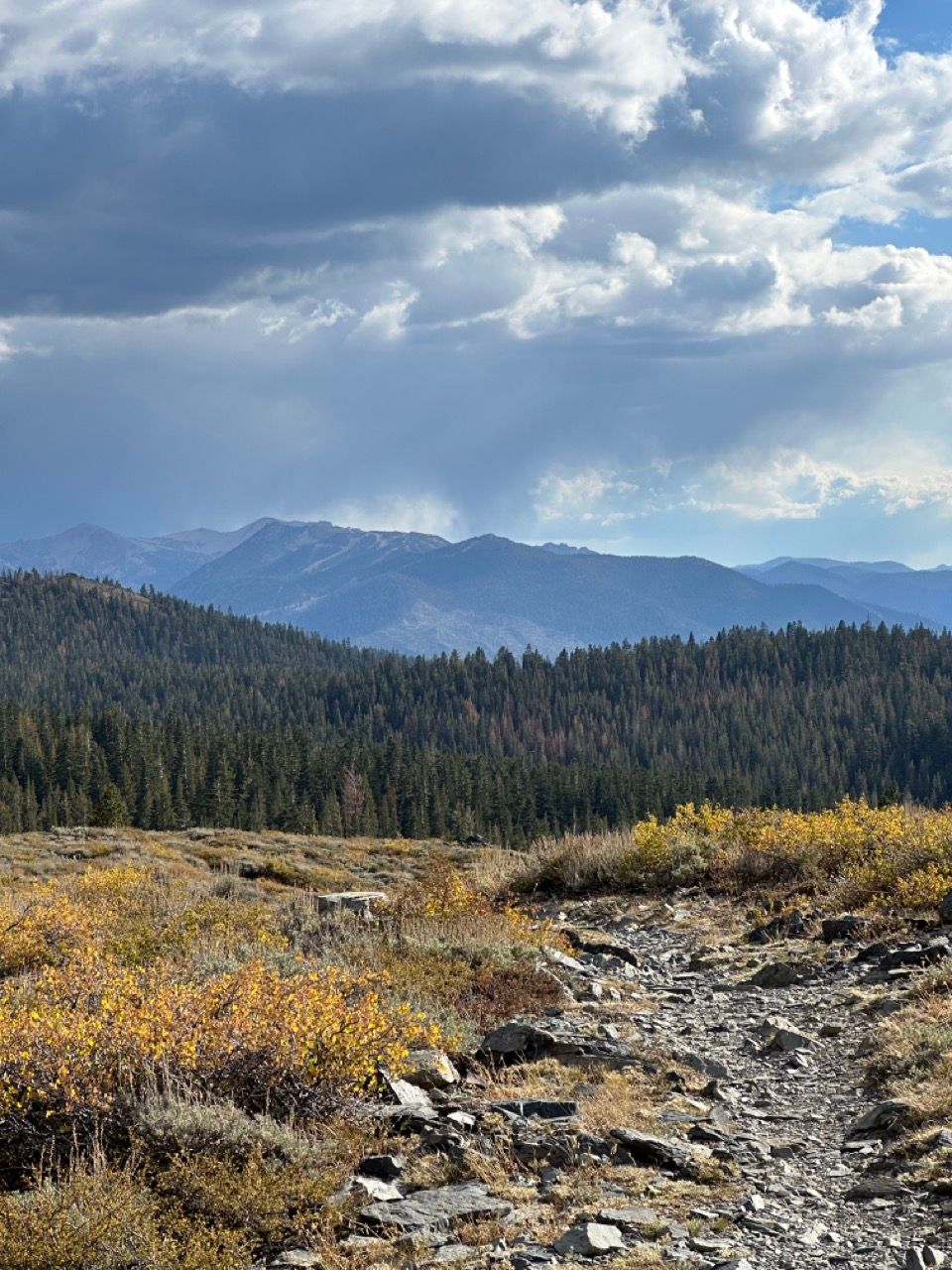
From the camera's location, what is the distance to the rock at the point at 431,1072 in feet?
33.7

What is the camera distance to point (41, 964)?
14.4 metres

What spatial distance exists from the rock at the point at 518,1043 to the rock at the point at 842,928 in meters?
7.55

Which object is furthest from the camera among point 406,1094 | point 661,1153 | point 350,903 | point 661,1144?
point 350,903

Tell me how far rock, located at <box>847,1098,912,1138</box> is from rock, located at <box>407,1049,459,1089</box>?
12.2 ft

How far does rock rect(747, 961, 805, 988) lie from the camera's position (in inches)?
611

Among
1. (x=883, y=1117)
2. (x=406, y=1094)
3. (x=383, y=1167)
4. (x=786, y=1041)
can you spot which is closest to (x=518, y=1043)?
(x=406, y=1094)

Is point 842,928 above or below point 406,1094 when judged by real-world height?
below

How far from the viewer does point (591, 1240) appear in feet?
22.3

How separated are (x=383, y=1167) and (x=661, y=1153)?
2244 mm

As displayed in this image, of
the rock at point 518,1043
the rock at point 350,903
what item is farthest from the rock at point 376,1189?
the rock at point 350,903

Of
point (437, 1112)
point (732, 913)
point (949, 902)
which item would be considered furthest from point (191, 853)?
point (437, 1112)

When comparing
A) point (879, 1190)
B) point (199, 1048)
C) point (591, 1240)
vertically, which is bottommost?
point (879, 1190)

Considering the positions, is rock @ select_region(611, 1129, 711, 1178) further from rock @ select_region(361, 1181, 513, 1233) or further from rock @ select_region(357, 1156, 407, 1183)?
rock @ select_region(357, 1156, 407, 1183)

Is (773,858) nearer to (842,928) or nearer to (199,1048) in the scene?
(842,928)
